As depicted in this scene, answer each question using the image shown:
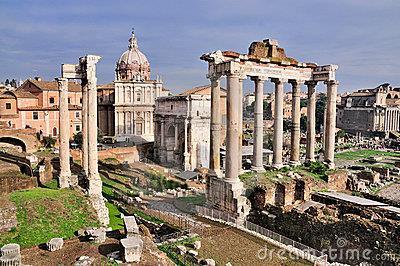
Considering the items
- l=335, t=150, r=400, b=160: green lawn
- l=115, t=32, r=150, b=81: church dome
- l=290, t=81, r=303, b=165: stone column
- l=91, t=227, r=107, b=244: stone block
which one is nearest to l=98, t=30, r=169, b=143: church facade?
l=115, t=32, r=150, b=81: church dome

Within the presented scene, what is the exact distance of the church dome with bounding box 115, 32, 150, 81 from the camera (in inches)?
2479

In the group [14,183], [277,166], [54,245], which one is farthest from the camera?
[277,166]

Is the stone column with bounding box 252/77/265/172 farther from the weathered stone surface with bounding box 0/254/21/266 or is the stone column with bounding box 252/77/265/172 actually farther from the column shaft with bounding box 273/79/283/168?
the weathered stone surface with bounding box 0/254/21/266

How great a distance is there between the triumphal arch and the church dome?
40.0m

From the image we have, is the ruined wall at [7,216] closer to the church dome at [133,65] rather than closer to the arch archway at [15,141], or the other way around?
the arch archway at [15,141]

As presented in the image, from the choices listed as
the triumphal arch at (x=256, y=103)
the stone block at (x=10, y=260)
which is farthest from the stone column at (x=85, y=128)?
the stone block at (x=10, y=260)

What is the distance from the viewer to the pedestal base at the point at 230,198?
19.4 m

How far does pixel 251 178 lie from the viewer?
70.6ft

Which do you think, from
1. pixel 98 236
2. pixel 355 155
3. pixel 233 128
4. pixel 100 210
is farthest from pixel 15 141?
pixel 355 155

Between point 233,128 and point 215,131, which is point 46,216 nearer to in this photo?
point 215,131

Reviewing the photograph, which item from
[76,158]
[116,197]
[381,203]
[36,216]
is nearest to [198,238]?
[36,216]

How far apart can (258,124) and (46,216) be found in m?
12.9

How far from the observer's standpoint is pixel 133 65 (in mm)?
63312

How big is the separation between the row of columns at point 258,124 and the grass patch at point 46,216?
7387mm
